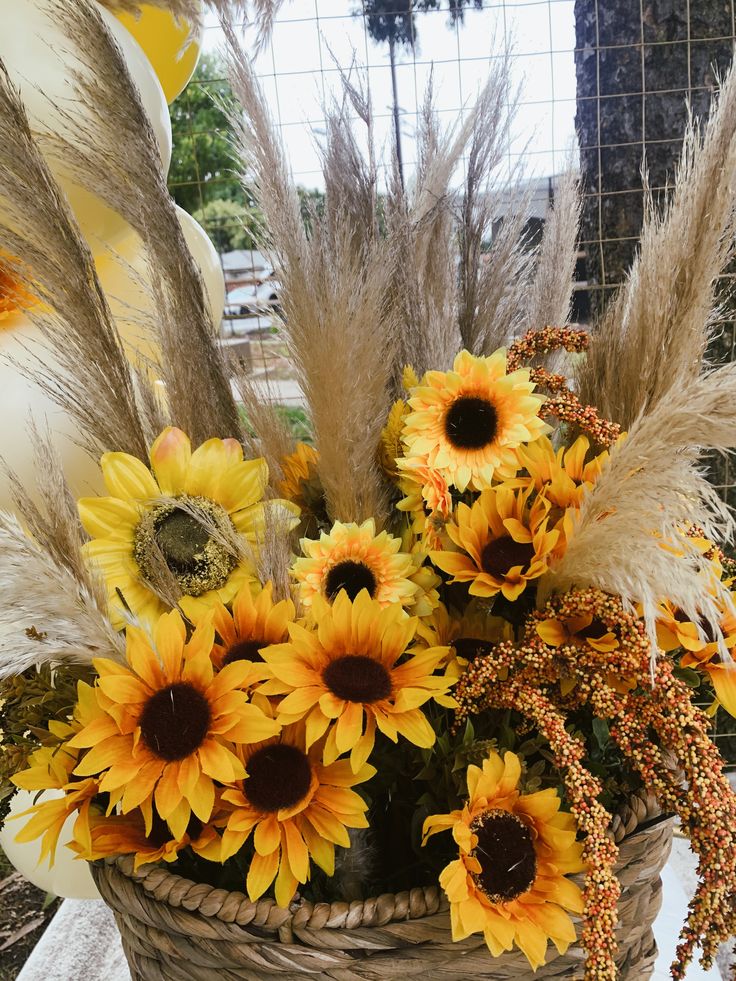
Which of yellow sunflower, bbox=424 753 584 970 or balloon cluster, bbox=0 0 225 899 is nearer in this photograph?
yellow sunflower, bbox=424 753 584 970

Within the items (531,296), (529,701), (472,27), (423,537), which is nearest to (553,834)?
(529,701)

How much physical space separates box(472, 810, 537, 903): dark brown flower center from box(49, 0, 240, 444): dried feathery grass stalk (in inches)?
11.3

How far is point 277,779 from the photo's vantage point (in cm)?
42

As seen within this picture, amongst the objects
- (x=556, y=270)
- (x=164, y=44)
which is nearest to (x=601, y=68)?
(x=164, y=44)

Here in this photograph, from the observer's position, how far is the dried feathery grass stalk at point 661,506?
36 centimetres

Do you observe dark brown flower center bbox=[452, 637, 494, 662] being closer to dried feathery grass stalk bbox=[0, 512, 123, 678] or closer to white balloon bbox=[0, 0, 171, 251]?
dried feathery grass stalk bbox=[0, 512, 123, 678]

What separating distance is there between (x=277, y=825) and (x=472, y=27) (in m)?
1.55

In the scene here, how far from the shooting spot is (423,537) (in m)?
0.50

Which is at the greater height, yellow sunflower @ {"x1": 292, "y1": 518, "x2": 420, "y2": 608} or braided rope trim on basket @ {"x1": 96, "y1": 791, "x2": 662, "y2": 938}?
yellow sunflower @ {"x1": 292, "y1": 518, "x2": 420, "y2": 608}

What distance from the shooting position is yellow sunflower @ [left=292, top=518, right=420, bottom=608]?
0.47 meters

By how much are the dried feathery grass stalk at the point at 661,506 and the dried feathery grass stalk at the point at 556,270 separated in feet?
0.77

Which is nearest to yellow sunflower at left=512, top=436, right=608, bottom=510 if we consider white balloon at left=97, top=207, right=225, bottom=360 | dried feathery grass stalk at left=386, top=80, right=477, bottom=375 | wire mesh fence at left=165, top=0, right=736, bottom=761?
dried feathery grass stalk at left=386, top=80, right=477, bottom=375

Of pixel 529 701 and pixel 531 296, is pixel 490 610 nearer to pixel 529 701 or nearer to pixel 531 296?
pixel 529 701

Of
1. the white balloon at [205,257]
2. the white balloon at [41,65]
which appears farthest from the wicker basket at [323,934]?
the white balloon at [205,257]
